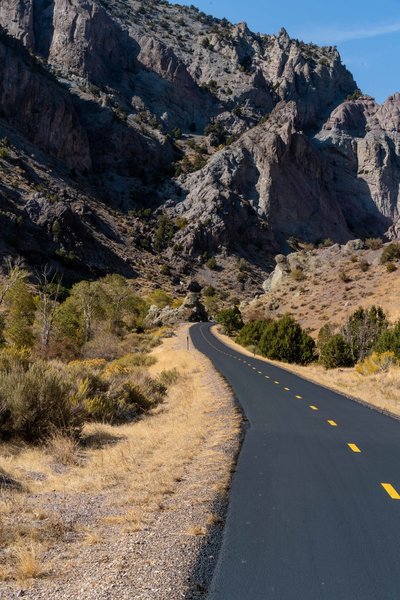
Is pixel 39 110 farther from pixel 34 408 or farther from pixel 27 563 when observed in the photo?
pixel 27 563

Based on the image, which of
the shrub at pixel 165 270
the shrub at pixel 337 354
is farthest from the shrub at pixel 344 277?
the shrub at pixel 165 270

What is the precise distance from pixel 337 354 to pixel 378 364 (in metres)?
8.43

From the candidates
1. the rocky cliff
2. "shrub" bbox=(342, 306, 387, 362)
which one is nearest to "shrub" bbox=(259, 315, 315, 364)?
"shrub" bbox=(342, 306, 387, 362)

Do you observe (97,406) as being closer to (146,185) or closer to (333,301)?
(333,301)

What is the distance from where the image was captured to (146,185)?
13012 centimetres

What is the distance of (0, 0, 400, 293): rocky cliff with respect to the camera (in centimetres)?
10638

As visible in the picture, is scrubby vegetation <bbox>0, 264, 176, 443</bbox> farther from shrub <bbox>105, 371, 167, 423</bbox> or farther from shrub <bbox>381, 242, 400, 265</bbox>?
shrub <bbox>381, 242, 400, 265</bbox>

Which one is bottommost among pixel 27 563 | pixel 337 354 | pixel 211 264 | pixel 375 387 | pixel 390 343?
pixel 27 563

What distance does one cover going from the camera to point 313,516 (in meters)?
6.11

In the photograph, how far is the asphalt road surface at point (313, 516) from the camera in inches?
174

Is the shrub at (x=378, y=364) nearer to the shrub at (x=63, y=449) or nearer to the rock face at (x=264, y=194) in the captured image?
the shrub at (x=63, y=449)

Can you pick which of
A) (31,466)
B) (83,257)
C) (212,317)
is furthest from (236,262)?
(31,466)

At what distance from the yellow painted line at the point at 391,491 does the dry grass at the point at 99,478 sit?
2.25 metres

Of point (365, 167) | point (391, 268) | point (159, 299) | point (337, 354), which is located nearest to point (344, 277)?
point (391, 268)
